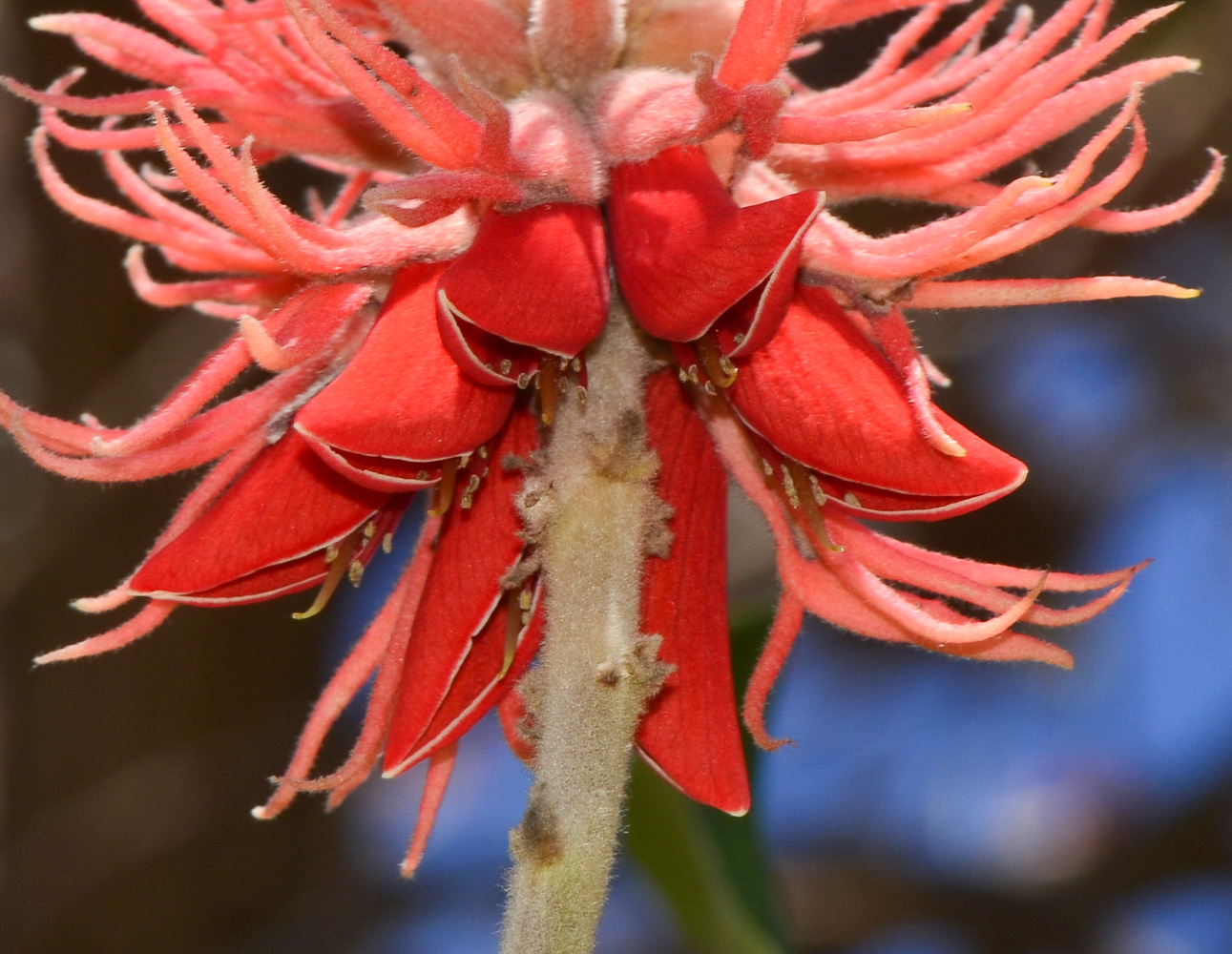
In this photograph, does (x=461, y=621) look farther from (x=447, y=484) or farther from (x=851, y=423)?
(x=851, y=423)

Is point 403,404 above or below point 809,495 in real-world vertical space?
above

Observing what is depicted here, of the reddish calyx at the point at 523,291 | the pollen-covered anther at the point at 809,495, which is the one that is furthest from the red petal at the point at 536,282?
the pollen-covered anther at the point at 809,495

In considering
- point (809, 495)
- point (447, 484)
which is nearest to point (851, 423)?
point (809, 495)

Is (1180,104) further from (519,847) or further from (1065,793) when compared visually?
(519,847)

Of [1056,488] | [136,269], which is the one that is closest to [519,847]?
[136,269]

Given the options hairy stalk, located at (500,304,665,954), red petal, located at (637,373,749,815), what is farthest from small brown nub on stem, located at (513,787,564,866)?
red petal, located at (637,373,749,815)
